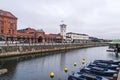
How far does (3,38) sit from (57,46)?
30713 mm

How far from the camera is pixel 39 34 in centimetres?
11675

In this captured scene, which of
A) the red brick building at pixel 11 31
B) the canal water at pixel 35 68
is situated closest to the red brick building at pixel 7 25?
the red brick building at pixel 11 31

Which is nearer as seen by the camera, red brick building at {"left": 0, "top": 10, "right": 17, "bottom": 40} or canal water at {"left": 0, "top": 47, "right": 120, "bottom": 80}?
canal water at {"left": 0, "top": 47, "right": 120, "bottom": 80}

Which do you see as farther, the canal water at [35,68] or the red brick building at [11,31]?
the red brick building at [11,31]

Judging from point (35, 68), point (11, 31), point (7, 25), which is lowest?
point (35, 68)

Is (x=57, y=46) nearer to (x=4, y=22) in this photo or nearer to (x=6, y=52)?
(x=4, y=22)

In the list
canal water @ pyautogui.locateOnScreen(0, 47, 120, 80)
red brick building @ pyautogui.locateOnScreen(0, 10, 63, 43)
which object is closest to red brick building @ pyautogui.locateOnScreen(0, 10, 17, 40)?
red brick building @ pyautogui.locateOnScreen(0, 10, 63, 43)

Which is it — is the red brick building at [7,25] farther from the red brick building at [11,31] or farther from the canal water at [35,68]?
the canal water at [35,68]

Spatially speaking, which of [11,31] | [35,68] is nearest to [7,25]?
[11,31]

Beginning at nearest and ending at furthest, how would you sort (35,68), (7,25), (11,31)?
(35,68), (7,25), (11,31)

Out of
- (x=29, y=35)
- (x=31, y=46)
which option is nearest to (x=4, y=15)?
(x=29, y=35)

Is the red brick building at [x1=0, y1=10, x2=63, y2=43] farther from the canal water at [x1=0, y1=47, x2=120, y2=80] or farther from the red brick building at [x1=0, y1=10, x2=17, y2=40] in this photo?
the canal water at [x1=0, y1=47, x2=120, y2=80]

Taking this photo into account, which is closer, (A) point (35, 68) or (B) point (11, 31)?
(A) point (35, 68)

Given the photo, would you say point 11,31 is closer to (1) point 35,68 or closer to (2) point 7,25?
(2) point 7,25
